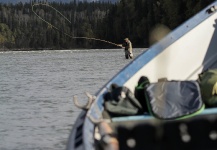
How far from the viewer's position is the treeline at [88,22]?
74125 millimetres

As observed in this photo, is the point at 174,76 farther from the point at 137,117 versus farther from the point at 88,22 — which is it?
the point at 88,22

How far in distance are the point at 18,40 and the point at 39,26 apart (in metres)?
10.5

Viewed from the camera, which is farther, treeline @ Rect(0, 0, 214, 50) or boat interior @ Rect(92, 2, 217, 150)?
treeline @ Rect(0, 0, 214, 50)

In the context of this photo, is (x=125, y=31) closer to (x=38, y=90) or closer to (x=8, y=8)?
(x=8, y=8)

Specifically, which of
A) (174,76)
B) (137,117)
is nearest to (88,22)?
(174,76)

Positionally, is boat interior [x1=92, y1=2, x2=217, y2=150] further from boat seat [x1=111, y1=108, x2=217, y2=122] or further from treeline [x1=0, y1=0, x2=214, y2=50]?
treeline [x1=0, y1=0, x2=214, y2=50]

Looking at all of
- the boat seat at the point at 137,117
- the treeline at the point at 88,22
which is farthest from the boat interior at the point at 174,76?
the treeline at the point at 88,22

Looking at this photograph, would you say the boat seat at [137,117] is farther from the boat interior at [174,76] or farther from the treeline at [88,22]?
the treeline at [88,22]

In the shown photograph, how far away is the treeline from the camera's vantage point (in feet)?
243

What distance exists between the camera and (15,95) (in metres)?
14.5

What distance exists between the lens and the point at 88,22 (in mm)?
132000

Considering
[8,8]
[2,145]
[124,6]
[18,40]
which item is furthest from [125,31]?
[2,145]

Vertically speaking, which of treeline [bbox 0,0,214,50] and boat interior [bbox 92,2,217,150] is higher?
boat interior [bbox 92,2,217,150]

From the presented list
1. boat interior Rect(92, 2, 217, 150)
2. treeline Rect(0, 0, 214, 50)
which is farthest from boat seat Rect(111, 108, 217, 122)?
treeline Rect(0, 0, 214, 50)
